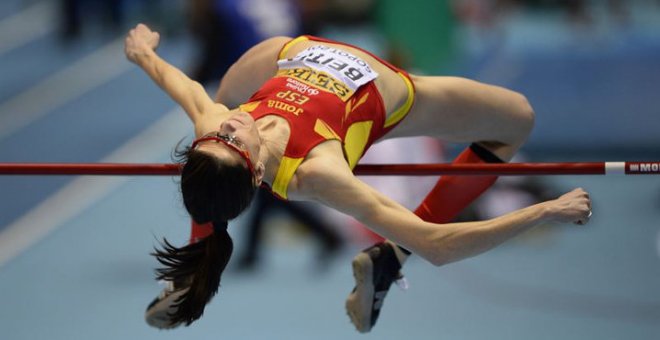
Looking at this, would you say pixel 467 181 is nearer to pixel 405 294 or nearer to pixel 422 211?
pixel 422 211

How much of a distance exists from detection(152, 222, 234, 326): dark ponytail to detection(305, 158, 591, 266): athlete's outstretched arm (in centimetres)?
49

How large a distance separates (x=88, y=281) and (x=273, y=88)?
10.0 feet

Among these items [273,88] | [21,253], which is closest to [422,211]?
[273,88]

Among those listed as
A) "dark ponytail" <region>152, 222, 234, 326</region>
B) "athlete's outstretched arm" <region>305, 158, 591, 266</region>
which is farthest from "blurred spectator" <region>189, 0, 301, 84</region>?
"athlete's outstretched arm" <region>305, 158, 591, 266</region>

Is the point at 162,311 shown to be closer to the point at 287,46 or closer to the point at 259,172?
the point at 259,172

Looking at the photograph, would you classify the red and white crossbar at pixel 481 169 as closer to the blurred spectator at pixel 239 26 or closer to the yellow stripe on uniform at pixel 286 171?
the yellow stripe on uniform at pixel 286 171

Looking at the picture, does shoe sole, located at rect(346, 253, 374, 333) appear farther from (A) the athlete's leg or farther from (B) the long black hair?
(B) the long black hair

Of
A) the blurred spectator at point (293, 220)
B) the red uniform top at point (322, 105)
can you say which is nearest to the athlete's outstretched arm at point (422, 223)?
the red uniform top at point (322, 105)

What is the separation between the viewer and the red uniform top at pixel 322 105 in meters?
3.99

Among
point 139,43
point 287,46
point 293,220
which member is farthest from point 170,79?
point 293,220

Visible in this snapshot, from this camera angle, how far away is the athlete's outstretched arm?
379 cm

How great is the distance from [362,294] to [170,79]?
49.2 inches

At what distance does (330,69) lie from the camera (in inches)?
172

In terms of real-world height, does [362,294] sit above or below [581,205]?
below
